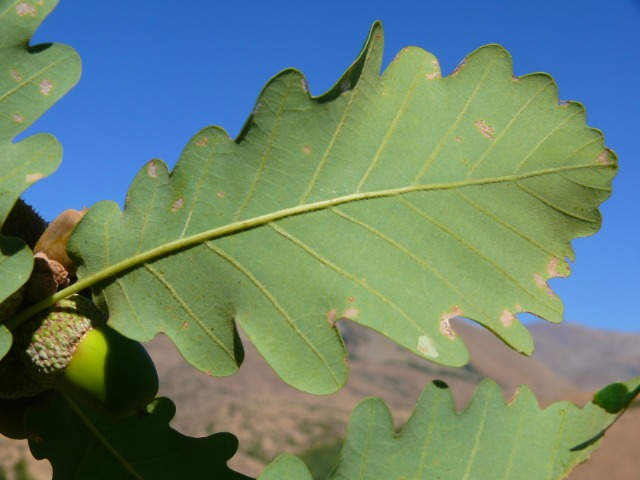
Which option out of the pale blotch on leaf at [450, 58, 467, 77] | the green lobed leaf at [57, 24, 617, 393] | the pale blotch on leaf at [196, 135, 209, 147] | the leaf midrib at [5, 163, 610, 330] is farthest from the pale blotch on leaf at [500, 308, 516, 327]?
the pale blotch on leaf at [196, 135, 209, 147]

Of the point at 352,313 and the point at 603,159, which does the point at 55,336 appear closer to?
the point at 352,313

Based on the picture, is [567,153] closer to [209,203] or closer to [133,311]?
[209,203]

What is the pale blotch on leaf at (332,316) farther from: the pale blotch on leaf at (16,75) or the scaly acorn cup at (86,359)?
the pale blotch on leaf at (16,75)

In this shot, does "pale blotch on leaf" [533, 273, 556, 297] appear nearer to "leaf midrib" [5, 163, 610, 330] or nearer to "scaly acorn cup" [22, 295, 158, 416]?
"leaf midrib" [5, 163, 610, 330]

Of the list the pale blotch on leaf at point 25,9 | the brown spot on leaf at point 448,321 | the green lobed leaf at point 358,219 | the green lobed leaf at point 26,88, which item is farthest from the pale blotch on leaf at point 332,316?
the pale blotch on leaf at point 25,9

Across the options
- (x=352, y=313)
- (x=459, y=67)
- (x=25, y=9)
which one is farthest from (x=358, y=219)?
(x=25, y=9)

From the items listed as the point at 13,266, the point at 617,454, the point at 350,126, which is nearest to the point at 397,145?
the point at 350,126
